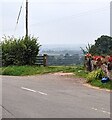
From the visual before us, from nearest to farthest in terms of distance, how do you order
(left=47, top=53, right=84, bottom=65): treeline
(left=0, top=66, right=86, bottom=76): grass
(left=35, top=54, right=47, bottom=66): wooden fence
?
(left=0, top=66, right=86, bottom=76): grass
(left=35, top=54, right=47, bottom=66): wooden fence
(left=47, top=53, right=84, bottom=65): treeline

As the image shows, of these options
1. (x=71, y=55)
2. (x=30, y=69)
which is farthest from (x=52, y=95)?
(x=71, y=55)

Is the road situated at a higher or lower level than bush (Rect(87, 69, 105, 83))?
lower

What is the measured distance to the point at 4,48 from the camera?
41594 mm

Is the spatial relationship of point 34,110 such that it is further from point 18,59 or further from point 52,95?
point 18,59

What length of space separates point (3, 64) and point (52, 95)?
24336mm

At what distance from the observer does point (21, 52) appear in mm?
41156

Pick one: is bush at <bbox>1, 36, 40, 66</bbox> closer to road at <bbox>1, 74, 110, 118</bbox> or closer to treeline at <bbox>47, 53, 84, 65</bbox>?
treeline at <bbox>47, 53, 84, 65</bbox>

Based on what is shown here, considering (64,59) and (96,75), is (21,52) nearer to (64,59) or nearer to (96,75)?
(64,59)

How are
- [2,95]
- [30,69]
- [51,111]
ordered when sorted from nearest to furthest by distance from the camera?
[51,111] → [2,95] → [30,69]

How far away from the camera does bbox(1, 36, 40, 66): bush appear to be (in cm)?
4103

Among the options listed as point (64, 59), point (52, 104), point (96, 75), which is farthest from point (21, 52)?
point (52, 104)

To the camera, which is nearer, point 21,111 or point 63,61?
point 21,111

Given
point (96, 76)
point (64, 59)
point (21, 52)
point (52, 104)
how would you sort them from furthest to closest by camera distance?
point (64, 59) → point (21, 52) → point (96, 76) → point (52, 104)

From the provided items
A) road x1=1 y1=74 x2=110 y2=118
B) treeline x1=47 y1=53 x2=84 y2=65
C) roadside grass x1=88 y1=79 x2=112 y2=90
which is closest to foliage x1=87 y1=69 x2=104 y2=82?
roadside grass x1=88 y1=79 x2=112 y2=90
